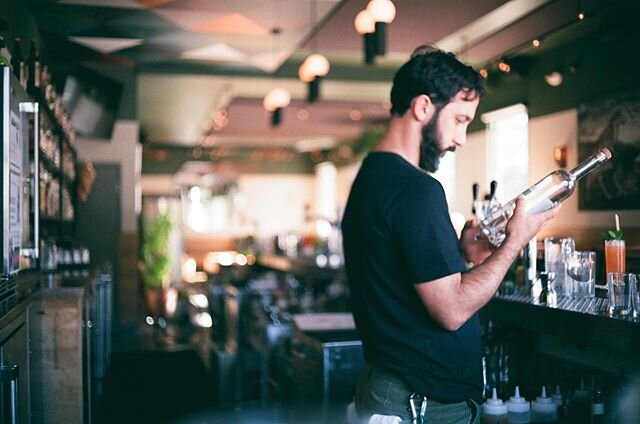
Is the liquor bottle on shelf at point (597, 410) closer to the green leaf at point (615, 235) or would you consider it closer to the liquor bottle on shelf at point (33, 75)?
the green leaf at point (615, 235)

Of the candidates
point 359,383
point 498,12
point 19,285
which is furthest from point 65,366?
point 498,12

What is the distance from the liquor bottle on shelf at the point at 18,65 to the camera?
440 centimetres

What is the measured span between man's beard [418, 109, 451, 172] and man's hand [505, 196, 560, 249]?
0.25m

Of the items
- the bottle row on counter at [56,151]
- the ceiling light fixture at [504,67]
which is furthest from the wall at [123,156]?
the ceiling light fixture at [504,67]

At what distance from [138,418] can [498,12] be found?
3498 millimetres

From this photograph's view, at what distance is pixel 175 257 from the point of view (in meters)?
16.3

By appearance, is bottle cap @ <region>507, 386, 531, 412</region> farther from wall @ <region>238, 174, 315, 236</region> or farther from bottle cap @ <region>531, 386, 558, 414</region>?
wall @ <region>238, 174, 315, 236</region>

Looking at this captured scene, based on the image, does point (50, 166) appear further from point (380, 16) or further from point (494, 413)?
point (494, 413)

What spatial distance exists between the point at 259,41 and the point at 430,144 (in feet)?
18.8

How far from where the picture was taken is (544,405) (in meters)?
2.63

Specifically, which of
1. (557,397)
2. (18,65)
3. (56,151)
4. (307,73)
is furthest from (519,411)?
(56,151)

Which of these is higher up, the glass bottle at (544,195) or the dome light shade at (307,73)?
the dome light shade at (307,73)

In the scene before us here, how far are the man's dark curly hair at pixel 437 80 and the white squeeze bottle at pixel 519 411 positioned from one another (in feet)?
4.22

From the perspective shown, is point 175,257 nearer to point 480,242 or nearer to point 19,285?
point 19,285
